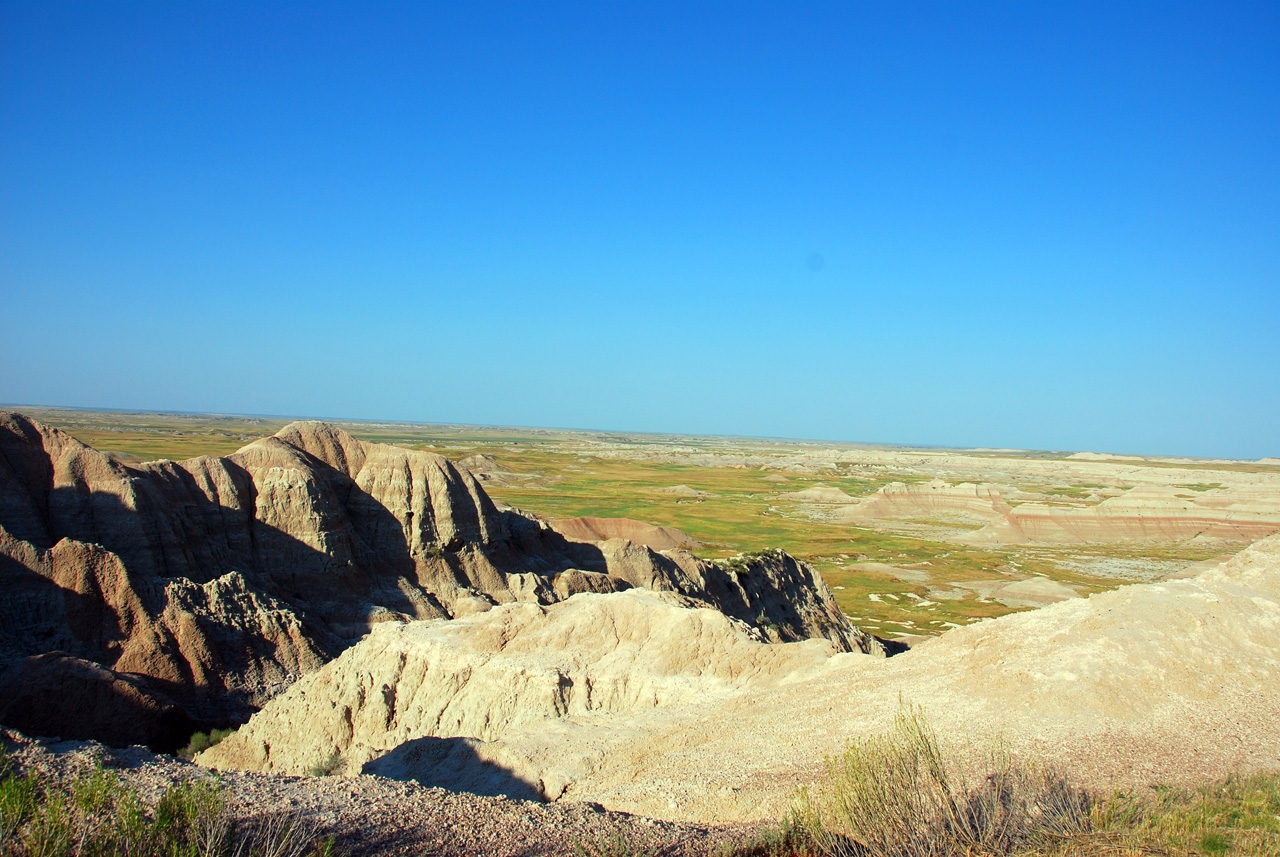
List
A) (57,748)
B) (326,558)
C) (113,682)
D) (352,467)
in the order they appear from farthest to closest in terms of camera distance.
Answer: (352,467), (326,558), (113,682), (57,748)

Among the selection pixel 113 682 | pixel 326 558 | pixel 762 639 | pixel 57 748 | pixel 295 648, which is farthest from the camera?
pixel 326 558

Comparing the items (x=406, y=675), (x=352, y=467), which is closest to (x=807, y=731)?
(x=406, y=675)

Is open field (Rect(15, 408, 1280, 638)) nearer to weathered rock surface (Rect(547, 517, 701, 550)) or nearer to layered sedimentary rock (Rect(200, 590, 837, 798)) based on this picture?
weathered rock surface (Rect(547, 517, 701, 550))

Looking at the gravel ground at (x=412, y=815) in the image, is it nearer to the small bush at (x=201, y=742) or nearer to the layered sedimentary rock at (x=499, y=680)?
the layered sedimentary rock at (x=499, y=680)

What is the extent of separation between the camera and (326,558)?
27.3m

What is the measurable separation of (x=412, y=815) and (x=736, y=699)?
840cm

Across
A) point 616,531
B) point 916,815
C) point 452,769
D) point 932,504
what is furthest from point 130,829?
point 932,504

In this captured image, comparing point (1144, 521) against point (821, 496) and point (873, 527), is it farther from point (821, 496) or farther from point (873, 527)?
point (821, 496)

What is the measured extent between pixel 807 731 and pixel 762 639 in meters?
6.14

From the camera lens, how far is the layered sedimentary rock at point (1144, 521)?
72.8 metres

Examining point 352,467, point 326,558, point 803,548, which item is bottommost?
point 803,548

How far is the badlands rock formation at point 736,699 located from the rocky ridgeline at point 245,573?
334 cm

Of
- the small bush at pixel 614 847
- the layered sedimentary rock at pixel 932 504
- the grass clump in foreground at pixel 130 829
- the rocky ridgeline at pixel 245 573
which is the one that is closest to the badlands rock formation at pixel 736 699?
the small bush at pixel 614 847

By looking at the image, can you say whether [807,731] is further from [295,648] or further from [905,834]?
[295,648]
